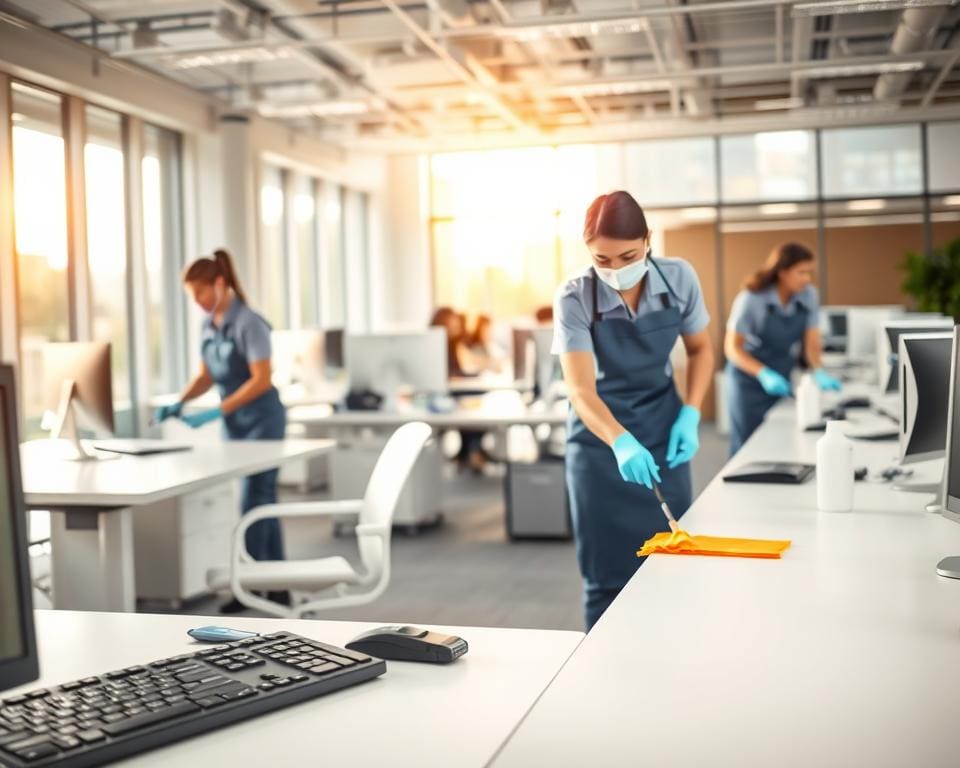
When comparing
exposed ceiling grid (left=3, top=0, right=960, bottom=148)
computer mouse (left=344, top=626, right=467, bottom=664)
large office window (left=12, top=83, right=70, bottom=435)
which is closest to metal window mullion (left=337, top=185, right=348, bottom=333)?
exposed ceiling grid (left=3, top=0, right=960, bottom=148)

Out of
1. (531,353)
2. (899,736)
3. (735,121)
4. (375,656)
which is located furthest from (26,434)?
(735,121)

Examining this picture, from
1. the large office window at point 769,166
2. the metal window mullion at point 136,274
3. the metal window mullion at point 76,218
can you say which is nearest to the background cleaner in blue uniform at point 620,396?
the metal window mullion at point 76,218

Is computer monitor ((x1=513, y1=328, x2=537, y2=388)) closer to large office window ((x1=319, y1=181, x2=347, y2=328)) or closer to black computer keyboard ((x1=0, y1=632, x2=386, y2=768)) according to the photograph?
large office window ((x1=319, y1=181, x2=347, y2=328))

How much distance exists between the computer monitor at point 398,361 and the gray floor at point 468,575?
3.23 ft

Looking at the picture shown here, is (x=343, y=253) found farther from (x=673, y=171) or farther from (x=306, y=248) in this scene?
(x=673, y=171)

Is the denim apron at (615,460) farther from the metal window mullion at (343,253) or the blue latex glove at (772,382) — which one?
the metal window mullion at (343,253)

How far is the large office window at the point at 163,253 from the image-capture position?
896 centimetres

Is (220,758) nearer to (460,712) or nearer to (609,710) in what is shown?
(460,712)

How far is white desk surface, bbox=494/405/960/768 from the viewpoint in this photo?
1262mm

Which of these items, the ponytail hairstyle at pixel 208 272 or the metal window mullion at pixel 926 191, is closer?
the ponytail hairstyle at pixel 208 272

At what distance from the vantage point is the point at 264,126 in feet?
33.3

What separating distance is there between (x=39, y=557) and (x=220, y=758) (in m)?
3.09

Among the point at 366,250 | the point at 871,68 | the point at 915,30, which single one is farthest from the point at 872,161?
the point at 366,250

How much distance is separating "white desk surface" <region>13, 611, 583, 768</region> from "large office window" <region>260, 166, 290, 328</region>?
8805 mm
